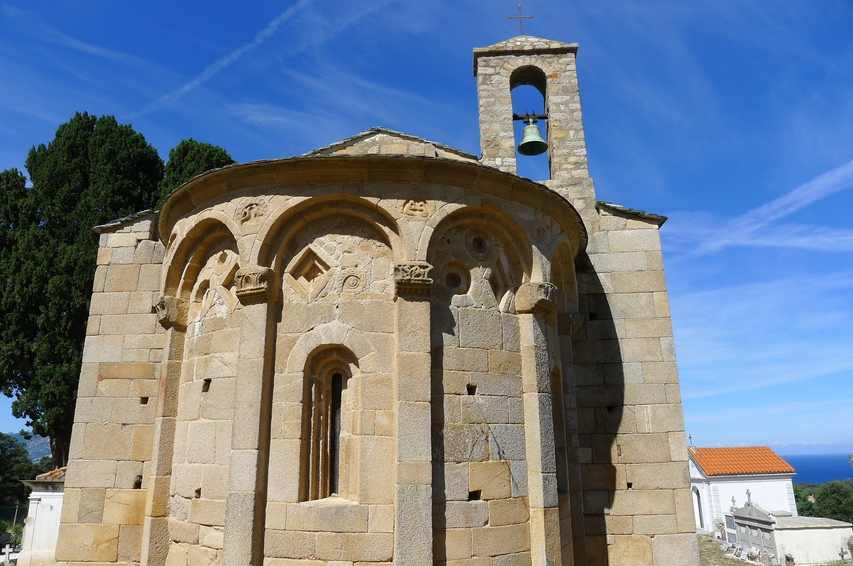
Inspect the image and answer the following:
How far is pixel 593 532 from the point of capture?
7.59 m

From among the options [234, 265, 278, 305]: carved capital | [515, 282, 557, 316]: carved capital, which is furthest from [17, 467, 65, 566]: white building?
[515, 282, 557, 316]: carved capital

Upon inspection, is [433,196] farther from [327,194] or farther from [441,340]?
[441,340]

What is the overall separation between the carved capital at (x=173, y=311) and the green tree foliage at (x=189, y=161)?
11076 millimetres

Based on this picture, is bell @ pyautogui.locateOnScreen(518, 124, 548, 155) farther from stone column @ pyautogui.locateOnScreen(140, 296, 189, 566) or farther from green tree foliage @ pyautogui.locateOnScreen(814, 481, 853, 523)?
green tree foliage @ pyautogui.locateOnScreen(814, 481, 853, 523)

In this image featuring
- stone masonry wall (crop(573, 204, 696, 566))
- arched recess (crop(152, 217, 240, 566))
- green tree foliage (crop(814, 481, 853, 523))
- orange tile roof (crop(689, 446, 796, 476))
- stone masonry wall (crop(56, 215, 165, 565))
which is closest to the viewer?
arched recess (crop(152, 217, 240, 566))

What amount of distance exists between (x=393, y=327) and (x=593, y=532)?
4.26 metres

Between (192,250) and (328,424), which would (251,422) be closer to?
(328,424)

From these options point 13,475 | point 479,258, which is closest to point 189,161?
point 479,258

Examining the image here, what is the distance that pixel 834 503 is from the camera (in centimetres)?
4481

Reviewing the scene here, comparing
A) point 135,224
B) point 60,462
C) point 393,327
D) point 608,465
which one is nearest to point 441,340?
point 393,327

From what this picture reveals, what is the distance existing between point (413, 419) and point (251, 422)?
5.07 feet

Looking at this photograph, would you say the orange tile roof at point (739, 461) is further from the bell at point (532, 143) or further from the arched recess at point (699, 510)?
the bell at point (532, 143)

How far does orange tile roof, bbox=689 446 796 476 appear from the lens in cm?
2738

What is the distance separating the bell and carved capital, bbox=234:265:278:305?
5183 millimetres
